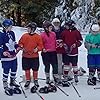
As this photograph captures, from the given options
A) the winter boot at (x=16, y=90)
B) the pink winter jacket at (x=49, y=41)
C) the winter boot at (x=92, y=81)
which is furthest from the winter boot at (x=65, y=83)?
the winter boot at (x=16, y=90)

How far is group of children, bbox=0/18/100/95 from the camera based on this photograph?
6.43m

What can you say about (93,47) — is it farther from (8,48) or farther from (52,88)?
(8,48)

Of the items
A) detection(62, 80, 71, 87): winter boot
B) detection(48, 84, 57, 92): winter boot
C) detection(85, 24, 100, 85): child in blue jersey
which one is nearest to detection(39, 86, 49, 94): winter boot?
detection(48, 84, 57, 92): winter boot

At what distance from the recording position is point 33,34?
21.7 feet

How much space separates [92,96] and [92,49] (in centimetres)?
113

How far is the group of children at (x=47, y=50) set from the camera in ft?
21.1

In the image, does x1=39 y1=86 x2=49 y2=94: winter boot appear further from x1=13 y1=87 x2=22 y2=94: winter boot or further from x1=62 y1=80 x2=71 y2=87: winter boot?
x1=62 y1=80 x2=71 y2=87: winter boot

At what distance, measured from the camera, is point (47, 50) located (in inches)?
268

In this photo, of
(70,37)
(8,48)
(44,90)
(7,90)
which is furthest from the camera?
(70,37)

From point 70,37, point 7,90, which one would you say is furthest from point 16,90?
point 70,37

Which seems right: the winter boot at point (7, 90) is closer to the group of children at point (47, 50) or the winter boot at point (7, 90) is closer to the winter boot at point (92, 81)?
the group of children at point (47, 50)

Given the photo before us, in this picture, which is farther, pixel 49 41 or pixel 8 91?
pixel 49 41

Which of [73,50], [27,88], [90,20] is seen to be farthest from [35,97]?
[90,20]

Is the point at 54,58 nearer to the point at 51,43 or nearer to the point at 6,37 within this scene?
the point at 51,43
